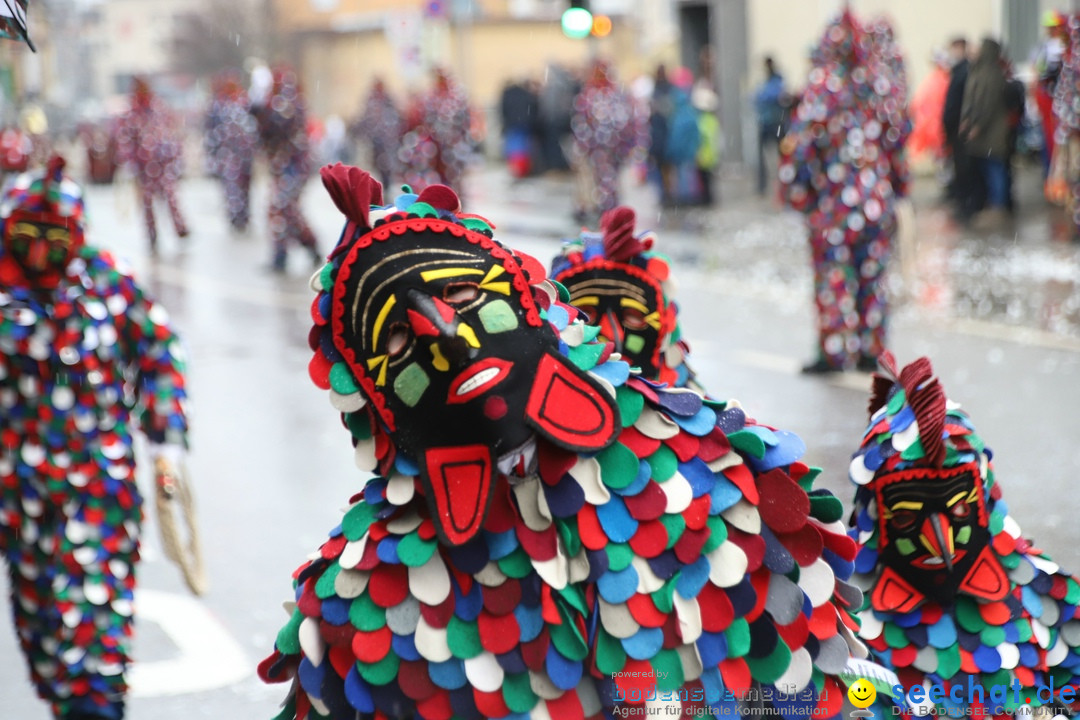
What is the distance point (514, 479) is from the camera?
2176 mm

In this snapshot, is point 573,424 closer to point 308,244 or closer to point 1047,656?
point 1047,656

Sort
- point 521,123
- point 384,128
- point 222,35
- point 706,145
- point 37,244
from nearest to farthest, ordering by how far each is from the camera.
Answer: point 37,244
point 706,145
point 384,128
point 521,123
point 222,35

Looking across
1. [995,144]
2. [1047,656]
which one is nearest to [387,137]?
[995,144]

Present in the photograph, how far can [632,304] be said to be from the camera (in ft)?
11.8

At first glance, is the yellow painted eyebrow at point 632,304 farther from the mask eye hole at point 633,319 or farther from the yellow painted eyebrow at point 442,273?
the yellow painted eyebrow at point 442,273

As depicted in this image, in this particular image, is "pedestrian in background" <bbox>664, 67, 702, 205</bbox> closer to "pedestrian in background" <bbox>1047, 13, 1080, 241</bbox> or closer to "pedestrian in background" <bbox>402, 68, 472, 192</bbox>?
"pedestrian in background" <bbox>402, 68, 472, 192</bbox>

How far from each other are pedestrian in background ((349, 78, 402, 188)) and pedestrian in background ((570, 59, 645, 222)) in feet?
23.7

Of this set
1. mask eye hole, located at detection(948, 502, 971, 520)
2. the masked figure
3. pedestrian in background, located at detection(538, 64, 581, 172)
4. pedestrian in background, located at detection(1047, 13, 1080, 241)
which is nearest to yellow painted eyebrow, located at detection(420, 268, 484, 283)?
mask eye hole, located at detection(948, 502, 971, 520)

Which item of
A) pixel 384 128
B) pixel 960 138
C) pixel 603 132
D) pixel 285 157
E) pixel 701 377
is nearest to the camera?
pixel 701 377

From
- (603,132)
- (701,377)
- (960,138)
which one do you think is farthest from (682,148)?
(701,377)

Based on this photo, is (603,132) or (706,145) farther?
(706,145)

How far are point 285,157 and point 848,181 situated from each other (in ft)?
26.1

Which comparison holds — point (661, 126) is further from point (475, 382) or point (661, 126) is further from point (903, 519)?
point (475, 382)

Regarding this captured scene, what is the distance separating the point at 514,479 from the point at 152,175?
16758 mm
